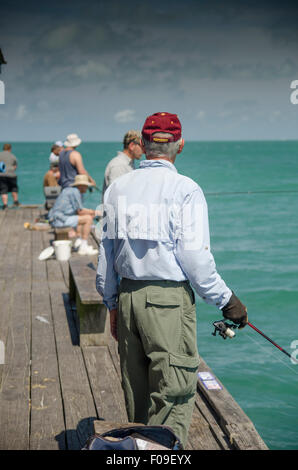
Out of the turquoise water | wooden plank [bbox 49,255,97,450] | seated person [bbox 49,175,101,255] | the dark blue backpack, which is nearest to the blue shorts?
seated person [bbox 49,175,101,255]

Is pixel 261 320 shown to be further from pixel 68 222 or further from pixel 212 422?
pixel 212 422

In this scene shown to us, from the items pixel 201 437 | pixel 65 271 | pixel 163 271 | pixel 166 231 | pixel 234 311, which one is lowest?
pixel 201 437

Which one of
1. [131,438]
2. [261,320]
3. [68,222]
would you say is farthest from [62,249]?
[131,438]

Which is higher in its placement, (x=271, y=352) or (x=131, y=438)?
(x=131, y=438)

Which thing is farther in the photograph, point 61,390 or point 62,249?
point 62,249

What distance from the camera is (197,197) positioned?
2381mm

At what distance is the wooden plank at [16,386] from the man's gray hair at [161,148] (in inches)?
70.4

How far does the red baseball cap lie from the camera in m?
2.45

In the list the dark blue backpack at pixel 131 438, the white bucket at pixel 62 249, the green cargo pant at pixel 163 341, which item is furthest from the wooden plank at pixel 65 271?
the dark blue backpack at pixel 131 438

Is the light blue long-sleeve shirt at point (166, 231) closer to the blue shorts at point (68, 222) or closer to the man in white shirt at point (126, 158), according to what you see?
the man in white shirt at point (126, 158)

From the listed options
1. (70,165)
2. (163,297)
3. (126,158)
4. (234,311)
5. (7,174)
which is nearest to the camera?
(163,297)

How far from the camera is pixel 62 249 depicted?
308 inches

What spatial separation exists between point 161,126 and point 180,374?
1088 millimetres
